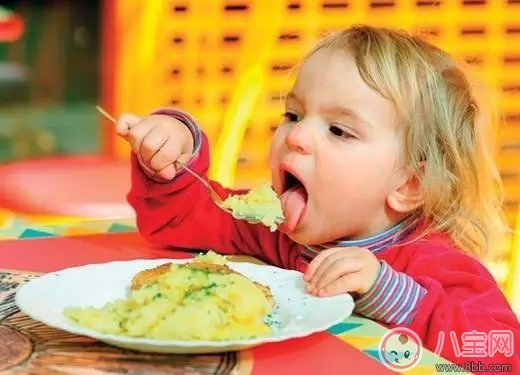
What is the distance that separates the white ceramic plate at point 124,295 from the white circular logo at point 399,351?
1.6 inches

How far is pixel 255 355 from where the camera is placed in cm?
85

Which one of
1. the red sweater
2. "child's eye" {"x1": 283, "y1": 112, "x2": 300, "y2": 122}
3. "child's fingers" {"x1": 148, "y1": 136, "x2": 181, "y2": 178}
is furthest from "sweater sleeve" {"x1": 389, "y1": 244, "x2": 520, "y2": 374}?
"child's fingers" {"x1": 148, "y1": 136, "x2": 181, "y2": 178}

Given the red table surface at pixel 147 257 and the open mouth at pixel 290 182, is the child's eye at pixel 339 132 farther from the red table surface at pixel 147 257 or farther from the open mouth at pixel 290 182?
the red table surface at pixel 147 257

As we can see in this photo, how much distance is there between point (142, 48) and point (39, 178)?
0.30 metres

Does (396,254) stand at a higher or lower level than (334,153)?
lower

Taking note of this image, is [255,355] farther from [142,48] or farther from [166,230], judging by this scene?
[142,48]

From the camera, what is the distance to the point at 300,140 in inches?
43.0

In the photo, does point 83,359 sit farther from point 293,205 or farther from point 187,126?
point 187,126

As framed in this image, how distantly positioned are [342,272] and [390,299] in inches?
2.1

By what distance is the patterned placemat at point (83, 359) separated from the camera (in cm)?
80

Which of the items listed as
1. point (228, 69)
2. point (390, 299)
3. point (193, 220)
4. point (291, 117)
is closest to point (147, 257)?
point (193, 220)

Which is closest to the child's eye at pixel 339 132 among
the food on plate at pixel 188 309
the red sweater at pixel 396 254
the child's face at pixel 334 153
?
the child's face at pixel 334 153

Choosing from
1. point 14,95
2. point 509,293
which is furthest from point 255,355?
point 14,95

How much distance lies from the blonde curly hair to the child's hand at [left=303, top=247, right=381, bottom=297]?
201 millimetres
